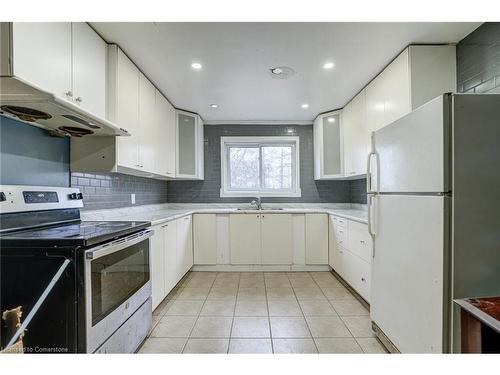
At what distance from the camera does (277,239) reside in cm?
361

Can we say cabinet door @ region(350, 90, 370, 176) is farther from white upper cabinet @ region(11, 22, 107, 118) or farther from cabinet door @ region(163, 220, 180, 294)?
white upper cabinet @ region(11, 22, 107, 118)

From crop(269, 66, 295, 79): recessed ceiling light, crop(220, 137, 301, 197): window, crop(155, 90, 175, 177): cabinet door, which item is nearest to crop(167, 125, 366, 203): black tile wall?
crop(220, 137, 301, 197): window

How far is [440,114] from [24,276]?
210 centimetres

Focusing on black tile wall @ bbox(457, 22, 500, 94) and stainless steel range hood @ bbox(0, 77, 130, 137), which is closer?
stainless steel range hood @ bbox(0, 77, 130, 137)

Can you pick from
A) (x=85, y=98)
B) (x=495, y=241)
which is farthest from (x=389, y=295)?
(x=85, y=98)

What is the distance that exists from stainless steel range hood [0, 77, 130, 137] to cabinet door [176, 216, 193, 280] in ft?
4.85

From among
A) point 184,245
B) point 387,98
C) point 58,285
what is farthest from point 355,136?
point 58,285

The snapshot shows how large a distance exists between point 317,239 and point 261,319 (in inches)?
65.1

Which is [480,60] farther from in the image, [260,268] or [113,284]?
[260,268]

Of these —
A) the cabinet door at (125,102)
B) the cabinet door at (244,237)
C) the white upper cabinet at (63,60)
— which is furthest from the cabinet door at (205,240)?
the white upper cabinet at (63,60)

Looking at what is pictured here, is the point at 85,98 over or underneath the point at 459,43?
underneath

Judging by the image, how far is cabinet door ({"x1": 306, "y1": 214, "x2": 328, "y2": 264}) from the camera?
11.7 ft

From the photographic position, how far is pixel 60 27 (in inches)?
56.9
